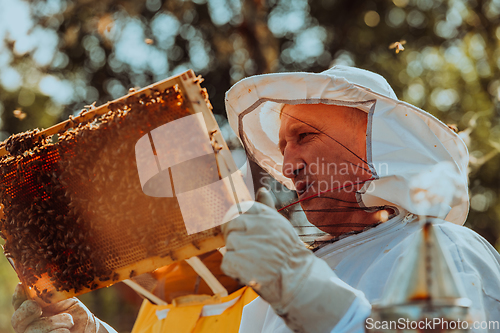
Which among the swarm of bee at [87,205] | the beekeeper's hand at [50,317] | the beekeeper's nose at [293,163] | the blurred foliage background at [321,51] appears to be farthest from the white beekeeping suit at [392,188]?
the blurred foliage background at [321,51]

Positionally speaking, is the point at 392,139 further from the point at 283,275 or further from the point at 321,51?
the point at 321,51

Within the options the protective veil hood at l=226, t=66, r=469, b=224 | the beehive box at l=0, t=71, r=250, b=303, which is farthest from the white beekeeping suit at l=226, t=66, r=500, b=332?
the beehive box at l=0, t=71, r=250, b=303

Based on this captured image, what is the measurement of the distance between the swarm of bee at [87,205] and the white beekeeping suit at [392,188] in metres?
0.84

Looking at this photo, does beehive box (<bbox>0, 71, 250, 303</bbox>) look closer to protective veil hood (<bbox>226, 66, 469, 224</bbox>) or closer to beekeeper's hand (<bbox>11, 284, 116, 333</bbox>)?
beekeeper's hand (<bbox>11, 284, 116, 333</bbox>)

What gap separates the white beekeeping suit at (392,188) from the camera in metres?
1.80

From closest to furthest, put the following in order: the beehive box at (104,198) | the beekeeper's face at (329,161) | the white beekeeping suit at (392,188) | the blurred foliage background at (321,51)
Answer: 1. the beehive box at (104,198)
2. the white beekeeping suit at (392,188)
3. the beekeeper's face at (329,161)
4. the blurred foliage background at (321,51)

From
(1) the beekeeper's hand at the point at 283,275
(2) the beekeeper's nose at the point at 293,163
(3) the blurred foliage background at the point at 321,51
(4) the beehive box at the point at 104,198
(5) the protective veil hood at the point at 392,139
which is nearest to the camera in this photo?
(1) the beekeeper's hand at the point at 283,275

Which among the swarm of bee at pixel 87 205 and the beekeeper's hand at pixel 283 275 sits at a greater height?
the swarm of bee at pixel 87 205

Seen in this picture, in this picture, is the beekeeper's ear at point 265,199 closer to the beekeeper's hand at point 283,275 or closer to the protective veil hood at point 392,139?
the beekeeper's hand at point 283,275

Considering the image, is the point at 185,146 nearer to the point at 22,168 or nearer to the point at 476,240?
the point at 22,168

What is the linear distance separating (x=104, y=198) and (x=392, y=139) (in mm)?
1476

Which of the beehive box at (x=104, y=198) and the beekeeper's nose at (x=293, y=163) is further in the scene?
the beekeeper's nose at (x=293, y=163)

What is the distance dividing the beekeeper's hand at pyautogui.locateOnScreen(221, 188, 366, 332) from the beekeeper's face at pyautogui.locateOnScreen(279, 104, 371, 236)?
2.82 feet

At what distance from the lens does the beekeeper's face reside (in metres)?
2.38
